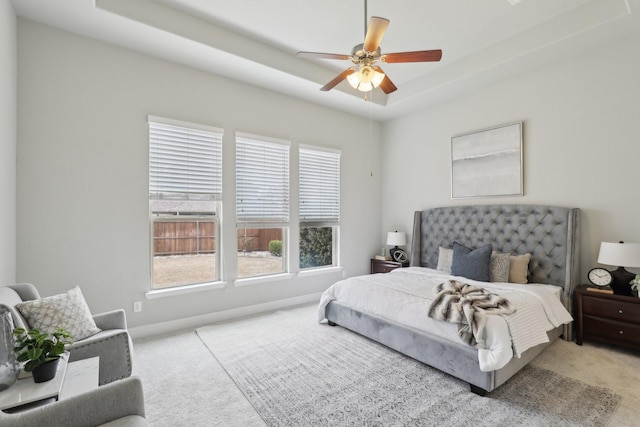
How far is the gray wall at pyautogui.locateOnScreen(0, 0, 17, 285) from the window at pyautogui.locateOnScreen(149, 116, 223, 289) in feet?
3.69

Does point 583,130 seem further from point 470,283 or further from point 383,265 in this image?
point 383,265

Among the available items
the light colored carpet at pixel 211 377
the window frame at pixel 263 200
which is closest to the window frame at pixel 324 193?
the window frame at pixel 263 200

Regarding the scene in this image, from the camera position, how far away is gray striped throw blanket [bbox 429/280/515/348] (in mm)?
A: 2342

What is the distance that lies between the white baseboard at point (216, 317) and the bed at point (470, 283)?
0.92m

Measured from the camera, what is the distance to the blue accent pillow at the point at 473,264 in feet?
11.9

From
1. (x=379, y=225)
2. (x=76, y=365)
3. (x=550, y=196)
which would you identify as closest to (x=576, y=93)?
(x=550, y=196)

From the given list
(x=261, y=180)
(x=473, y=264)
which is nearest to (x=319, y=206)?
(x=261, y=180)

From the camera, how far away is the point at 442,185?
16.0 ft

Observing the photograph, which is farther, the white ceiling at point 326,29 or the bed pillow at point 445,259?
the bed pillow at point 445,259

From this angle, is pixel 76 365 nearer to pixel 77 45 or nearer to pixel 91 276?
pixel 91 276

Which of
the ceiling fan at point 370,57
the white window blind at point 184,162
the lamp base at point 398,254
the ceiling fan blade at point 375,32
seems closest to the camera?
the ceiling fan blade at point 375,32

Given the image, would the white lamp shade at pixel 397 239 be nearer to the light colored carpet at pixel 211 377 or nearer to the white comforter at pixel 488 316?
the white comforter at pixel 488 316

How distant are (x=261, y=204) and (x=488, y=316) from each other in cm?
308

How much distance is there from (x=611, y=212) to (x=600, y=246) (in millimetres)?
401
